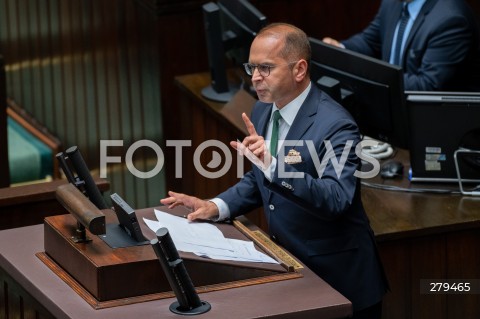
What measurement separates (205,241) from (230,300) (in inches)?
12.4

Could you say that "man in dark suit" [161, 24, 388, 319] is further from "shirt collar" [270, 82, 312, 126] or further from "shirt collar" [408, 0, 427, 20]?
"shirt collar" [408, 0, 427, 20]

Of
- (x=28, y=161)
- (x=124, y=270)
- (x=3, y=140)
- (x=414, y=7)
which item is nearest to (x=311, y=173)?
→ (x=124, y=270)

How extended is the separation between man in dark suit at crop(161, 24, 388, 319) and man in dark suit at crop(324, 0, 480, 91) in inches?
63.0

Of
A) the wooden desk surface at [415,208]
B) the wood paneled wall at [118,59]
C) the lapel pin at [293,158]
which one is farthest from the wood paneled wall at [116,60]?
the lapel pin at [293,158]

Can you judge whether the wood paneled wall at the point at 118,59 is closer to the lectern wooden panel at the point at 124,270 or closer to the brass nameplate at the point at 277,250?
the brass nameplate at the point at 277,250

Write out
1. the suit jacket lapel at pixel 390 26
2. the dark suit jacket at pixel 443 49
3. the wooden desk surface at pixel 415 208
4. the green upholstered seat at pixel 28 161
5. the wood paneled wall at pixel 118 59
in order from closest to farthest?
the wooden desk surface at pixel 415 208 < the dark suit jacket at pixel 443 49 < the suit jacket lapel at pixel 390 26 < the wood paneled wall at pixel 118 59 < the green upholstered seat at pixel 28 161

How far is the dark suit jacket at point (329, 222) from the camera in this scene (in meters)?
3.55

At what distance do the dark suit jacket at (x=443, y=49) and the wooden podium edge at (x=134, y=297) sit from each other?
2.01m

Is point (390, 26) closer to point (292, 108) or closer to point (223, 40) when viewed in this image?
point (223, 40)

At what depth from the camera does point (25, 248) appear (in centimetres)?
361

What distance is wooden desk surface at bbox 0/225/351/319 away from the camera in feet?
10.3

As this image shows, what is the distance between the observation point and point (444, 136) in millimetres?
4625

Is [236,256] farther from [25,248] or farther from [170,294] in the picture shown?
[25,248]

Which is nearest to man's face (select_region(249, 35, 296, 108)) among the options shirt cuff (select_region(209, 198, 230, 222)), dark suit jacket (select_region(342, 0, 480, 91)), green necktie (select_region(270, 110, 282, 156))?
green necktie (select_region(270, 110, 282, 156))
